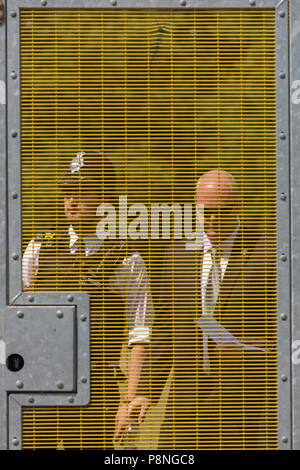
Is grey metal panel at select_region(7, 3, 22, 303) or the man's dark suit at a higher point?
grey metal panel at select_region(7, 3, 22, 303)

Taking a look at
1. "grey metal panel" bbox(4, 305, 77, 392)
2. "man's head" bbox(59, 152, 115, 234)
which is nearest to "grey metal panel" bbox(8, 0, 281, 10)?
"man's head" bbox(59, 152, 115, 234)

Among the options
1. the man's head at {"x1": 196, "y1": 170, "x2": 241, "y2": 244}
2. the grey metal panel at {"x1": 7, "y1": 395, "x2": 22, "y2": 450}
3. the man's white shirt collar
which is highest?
the man's head at {"x1": 196, "y1": 170, "x2": 241, "y2": 244}

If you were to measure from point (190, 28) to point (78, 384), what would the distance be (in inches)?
47.8

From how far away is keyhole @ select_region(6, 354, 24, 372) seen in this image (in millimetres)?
1657

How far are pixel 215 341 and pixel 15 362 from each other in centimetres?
64

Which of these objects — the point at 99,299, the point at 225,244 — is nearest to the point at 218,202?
the point at 225,244

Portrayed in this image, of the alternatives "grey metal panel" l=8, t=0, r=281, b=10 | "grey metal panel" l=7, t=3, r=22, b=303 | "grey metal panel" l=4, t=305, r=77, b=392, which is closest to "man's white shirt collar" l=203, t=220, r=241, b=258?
"grey metal panel" l=4, t=305, r=77, b=392

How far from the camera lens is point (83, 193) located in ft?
5.57

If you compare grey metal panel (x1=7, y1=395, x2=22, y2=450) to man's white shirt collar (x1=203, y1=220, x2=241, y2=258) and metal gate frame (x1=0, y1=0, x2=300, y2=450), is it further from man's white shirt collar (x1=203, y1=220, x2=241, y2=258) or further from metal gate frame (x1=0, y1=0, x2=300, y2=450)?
man's white shirt collar (x1=203, y1=220, x2=241, y2=258)

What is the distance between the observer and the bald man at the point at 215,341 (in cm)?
166

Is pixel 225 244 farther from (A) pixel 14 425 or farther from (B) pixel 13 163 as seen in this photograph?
(A) pixel 14 425

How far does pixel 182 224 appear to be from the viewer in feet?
5.48

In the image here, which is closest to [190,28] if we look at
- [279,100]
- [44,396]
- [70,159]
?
[279,100]
